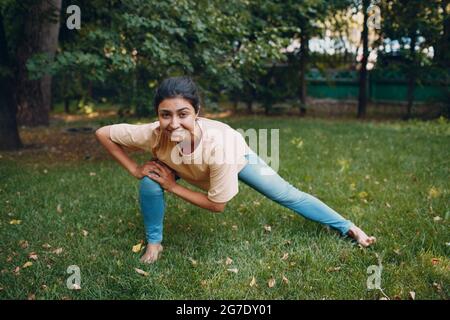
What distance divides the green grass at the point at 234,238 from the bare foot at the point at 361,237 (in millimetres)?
49

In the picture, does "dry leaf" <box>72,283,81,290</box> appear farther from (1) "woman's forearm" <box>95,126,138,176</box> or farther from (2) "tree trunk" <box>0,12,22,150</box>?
(2) "tree trunk" <box>0,12,22,150</box>

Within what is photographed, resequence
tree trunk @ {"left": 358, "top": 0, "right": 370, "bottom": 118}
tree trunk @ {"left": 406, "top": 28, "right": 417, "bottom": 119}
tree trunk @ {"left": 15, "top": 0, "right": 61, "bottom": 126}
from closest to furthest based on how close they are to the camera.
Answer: tree trunk @ {"left": 15, "top": 0, "right": 61, "bottom": 126}, tree trunk @ {"left": 406, "top": 28, "right": 417, "bottom": 119}, tree trunk @ {"left": 358, "top": 0, "right": 370, "bottom": 118}

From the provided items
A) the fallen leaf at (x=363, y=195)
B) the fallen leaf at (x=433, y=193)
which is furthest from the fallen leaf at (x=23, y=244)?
the fallen leaf at (x=433, y=193)

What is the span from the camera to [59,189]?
4.33m

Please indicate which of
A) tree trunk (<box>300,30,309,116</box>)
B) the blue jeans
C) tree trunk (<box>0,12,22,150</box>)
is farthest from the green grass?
tree trunk (<box>300,30,309,116</box>)

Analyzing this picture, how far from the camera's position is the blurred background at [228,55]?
5289mm

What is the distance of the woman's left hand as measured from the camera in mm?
2697

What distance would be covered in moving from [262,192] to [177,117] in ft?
2.76

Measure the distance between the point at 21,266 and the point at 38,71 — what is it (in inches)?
114

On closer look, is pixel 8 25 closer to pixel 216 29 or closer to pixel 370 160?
pixel 216 29

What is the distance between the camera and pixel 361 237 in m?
2.92

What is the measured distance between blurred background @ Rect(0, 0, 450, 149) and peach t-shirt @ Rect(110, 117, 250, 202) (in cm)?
239

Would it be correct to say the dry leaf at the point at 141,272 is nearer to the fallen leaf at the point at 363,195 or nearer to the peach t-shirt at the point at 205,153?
the peach t-shirt at the point at 205,153

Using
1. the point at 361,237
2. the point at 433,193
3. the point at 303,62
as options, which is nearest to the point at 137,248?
the point at 361,237
